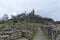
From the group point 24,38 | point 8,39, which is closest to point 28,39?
point 24,38

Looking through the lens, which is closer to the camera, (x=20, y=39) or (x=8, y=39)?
(x=8, y=39)

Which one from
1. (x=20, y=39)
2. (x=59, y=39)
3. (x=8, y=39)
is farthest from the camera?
(x=20, y=39)

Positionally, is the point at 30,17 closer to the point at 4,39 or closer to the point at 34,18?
the point at 34,18

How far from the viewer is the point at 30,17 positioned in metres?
76.8

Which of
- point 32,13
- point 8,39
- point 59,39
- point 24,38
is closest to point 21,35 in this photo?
point 24,38

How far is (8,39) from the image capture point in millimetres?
13008

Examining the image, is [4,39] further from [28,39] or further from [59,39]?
[28,39]

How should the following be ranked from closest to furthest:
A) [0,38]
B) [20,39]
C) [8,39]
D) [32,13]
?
1. [0,38]
2. [8,39]
3. [20,39]
4. [32,13]

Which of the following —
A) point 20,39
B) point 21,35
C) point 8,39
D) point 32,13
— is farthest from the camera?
point 32,13

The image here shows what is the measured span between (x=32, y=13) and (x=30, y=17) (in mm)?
1814

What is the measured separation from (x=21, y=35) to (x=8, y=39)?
519 centimetres

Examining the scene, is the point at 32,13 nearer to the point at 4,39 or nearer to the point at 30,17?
the point at 30,17

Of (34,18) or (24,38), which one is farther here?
(34,18)

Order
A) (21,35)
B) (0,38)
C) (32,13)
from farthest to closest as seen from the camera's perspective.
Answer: (32,13)
(21,35)
(0,38)
